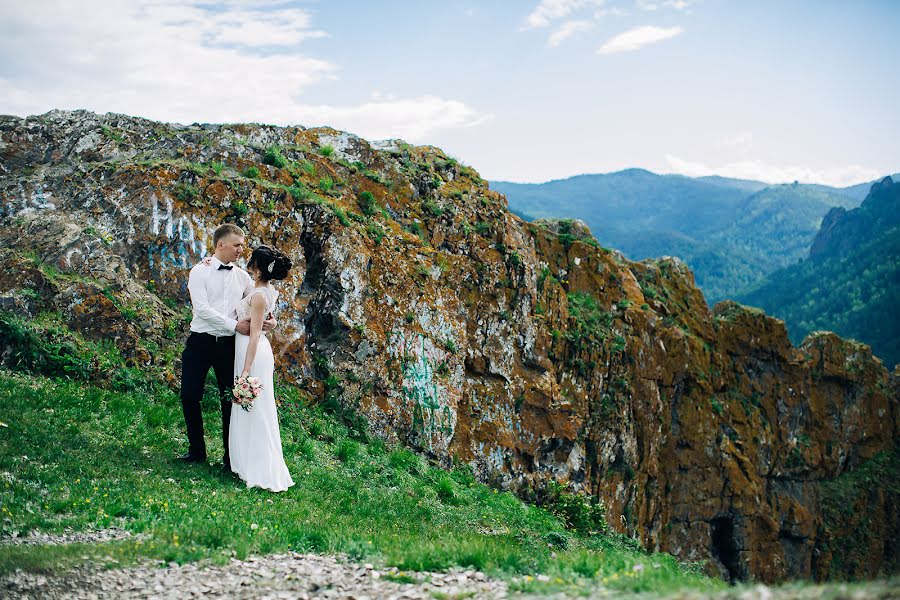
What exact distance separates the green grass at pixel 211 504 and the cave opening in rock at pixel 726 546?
2215 cm

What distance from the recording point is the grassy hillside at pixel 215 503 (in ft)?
21.0

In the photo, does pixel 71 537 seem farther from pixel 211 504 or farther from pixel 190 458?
pixel 190 458

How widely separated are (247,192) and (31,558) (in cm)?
1269

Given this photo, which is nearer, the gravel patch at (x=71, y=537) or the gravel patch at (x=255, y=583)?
the gravel patch at (x=255, y=583)

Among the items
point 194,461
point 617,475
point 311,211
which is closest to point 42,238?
point 311,211

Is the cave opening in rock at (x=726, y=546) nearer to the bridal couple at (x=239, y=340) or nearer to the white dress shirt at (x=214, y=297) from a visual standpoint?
the bridal couple at (x=239, y=340)

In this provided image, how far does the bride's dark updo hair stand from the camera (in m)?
9.30

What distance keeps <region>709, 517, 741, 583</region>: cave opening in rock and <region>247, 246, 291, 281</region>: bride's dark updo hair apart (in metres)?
30.1

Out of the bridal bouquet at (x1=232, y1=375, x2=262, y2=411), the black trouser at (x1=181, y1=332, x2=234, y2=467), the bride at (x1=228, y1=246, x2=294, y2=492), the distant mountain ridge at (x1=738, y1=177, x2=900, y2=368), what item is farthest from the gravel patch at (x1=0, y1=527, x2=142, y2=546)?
the distant mountain ridge at (x1=738, y1=177, x2=900, y2=368)

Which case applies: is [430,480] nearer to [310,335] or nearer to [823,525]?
[310,335]

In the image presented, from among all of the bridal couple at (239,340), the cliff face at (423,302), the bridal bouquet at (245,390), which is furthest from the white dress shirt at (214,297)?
the cliff face at (423,302)

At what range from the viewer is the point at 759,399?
121ft

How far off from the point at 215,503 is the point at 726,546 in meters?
31.8

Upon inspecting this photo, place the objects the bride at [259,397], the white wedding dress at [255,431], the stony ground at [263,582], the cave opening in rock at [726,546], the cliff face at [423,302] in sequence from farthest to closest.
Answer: the cave opening in rock at [726,546], the cliff face at [423,302], the white wedding dress at [255,431], the bride at [259,397], the stony ground at [263,582]
